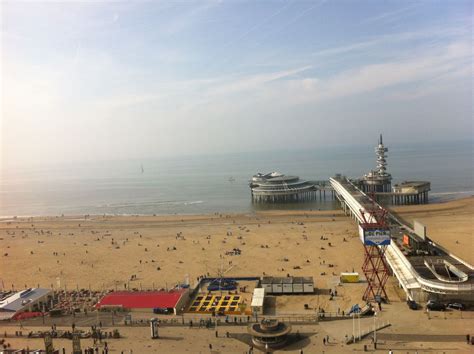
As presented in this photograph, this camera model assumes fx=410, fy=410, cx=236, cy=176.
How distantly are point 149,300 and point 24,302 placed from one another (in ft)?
36.0

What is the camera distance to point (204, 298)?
123 ft

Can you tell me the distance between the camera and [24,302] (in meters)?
35.8

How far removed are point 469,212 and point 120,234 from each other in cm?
6442

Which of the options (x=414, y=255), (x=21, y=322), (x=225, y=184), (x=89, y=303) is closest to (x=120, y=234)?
(x=89, y=303)

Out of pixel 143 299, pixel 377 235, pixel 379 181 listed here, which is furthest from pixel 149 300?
pixel 379 181

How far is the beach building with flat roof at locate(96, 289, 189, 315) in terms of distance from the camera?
34188 mm

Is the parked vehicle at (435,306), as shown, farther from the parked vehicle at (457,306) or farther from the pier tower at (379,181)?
the pier tower at (379,181)

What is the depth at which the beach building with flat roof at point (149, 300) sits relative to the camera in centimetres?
3419

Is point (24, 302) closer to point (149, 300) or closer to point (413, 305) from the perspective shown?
point (149, 300)

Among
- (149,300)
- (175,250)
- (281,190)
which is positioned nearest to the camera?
(149,300)

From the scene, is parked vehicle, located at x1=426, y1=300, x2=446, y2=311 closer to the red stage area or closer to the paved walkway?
the paved walkway

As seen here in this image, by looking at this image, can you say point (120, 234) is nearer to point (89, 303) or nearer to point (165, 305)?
point (89, 303)

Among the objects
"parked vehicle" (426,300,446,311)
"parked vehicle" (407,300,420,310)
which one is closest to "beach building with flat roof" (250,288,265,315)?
"parked vehicle" (407,300,420,310)

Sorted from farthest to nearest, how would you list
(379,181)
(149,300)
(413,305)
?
(379,181) < (149,300) < (413,305)
